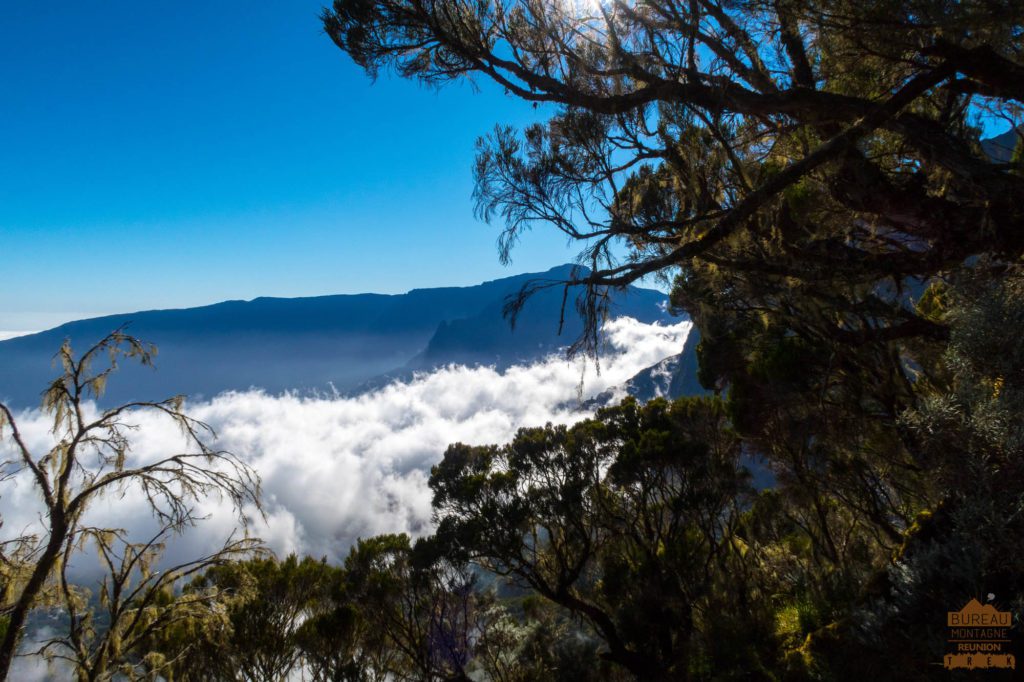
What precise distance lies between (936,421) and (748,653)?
4.74m

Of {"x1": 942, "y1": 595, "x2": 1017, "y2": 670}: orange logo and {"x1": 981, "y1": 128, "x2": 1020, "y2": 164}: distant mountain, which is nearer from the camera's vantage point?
{"x1": 942, "y1": 595, "x2": 1017, "y2": 670}: orange logo

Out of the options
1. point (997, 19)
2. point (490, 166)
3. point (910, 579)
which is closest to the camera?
point (997, 19)

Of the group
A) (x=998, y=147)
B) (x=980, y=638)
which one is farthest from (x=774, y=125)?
(x=980, y=638)

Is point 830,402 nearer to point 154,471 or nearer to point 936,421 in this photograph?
point 936,421

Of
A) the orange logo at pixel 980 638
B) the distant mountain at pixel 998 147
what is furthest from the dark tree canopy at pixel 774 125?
the orange logo at pixel 980 638

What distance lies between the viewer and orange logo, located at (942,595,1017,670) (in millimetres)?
3207

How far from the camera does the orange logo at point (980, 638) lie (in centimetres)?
321

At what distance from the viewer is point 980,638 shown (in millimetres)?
3303

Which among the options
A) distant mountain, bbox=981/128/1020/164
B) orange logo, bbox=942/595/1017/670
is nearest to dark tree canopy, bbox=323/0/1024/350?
distant mountain, bbox=981/128/1020/164

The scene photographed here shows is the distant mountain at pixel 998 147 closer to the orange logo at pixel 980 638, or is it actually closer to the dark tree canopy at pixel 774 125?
the dark tree canopy at pixel 774 125

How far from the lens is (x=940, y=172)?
12.8 ft

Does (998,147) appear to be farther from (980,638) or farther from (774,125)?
(980,638)

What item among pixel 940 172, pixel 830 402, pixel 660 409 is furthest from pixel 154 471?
pixel 660 409

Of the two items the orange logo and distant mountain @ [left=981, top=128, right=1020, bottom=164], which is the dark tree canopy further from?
the orange logo
